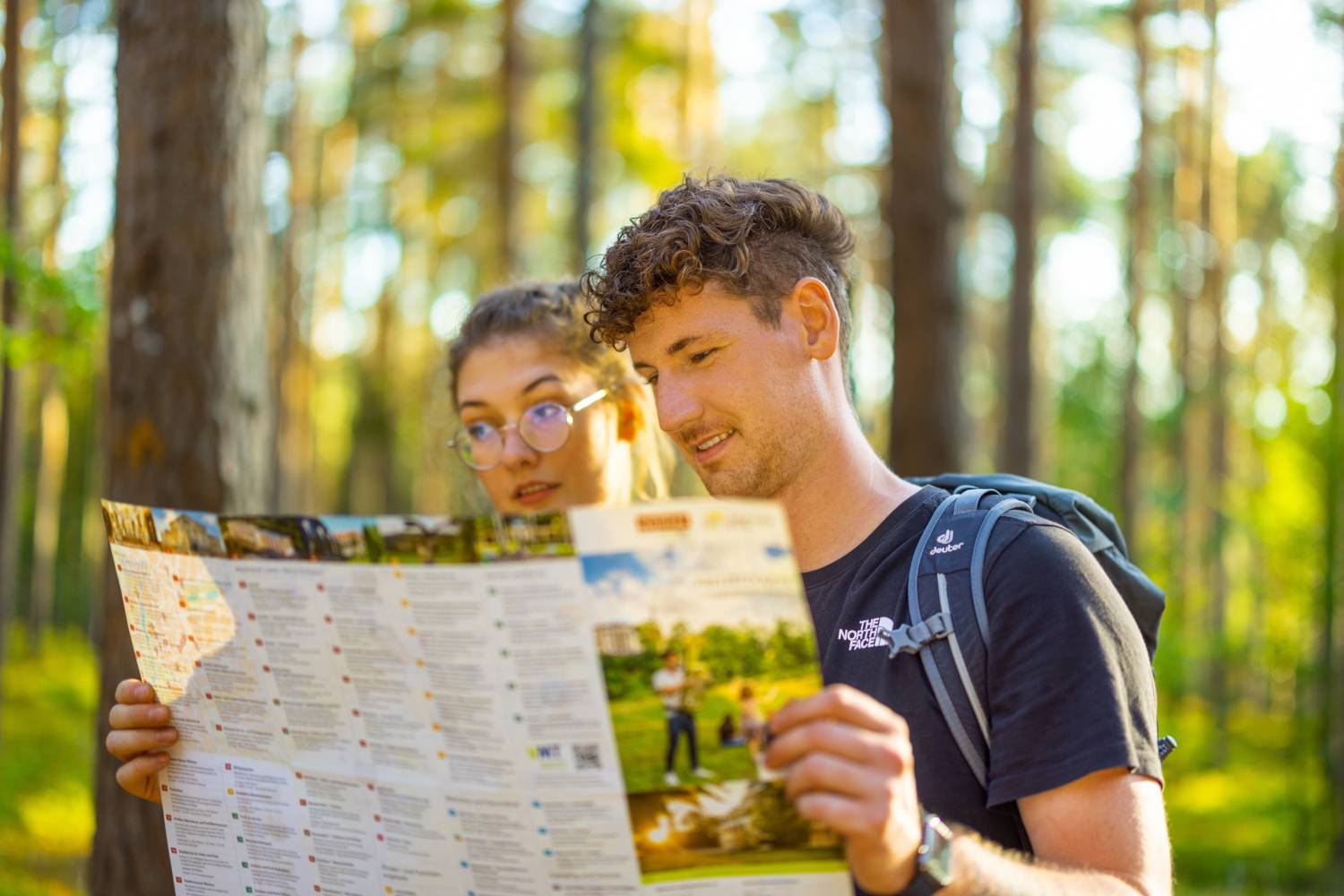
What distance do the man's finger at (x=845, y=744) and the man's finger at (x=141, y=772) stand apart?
4.02 ft

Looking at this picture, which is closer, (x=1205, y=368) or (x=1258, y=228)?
(x=1205, y=368)

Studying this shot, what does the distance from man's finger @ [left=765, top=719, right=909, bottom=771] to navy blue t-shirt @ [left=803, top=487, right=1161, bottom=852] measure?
32 centimetres

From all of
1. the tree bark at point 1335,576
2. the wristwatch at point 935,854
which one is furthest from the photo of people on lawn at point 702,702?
the tree bark at point 1335,576

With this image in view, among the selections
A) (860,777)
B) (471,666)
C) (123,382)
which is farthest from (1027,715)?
(123,382)

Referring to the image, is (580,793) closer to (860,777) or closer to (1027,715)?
(860,777)

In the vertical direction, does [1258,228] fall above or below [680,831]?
above

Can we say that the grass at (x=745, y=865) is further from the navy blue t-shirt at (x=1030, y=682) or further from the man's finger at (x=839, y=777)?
the navy blue t-shirt at (x=1030, y=682)

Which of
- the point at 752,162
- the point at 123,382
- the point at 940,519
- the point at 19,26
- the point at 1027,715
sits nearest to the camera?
the point at 1027,715

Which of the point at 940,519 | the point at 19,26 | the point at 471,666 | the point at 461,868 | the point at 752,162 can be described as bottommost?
the point at 461,868

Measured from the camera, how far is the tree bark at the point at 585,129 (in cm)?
1341

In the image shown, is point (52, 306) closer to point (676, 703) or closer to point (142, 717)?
point (142, 717)

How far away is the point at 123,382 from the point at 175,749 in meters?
2.87

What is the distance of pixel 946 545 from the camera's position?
200 centimetres

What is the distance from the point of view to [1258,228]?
3212cm
